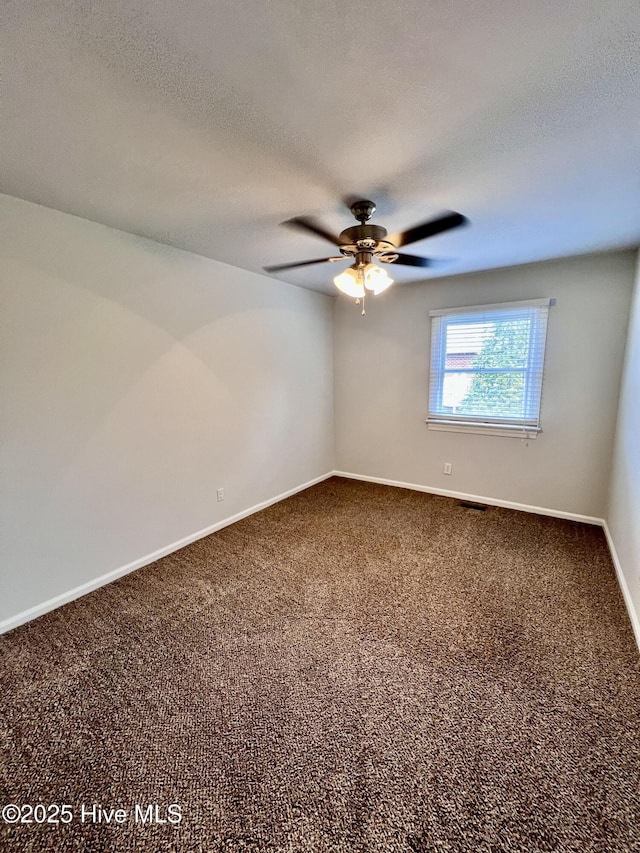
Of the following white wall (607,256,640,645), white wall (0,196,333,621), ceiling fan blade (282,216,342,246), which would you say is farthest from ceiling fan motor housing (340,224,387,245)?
white wall (607,256,640,645)

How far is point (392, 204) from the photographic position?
204 centimetres

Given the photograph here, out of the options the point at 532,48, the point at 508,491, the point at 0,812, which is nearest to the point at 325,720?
the point at 0,812

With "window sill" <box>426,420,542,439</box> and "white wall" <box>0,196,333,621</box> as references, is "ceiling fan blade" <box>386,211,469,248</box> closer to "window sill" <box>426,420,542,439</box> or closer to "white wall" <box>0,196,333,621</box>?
"white wall" <box>0,196,333,621</box>

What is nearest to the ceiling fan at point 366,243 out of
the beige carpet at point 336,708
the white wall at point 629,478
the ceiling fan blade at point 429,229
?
the ceiling fan blade at point 429,229

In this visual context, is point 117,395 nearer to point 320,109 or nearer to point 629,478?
point 320,109

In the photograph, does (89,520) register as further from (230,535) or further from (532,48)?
(532,48)

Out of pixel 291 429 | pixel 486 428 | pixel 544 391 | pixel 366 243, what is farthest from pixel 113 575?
pixel 544 391

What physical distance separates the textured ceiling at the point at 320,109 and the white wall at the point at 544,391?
972 mm

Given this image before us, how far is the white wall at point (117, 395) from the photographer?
205 centimetres

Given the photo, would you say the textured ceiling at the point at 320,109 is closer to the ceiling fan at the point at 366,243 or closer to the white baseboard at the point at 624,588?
the ceiling fan at the point at 366,243

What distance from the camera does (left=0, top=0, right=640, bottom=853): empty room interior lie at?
1.12 m

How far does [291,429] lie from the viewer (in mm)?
4008

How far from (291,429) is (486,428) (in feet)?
6.72

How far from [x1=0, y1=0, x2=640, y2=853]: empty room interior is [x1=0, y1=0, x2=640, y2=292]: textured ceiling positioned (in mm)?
12
